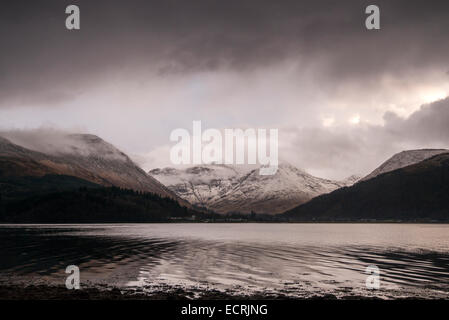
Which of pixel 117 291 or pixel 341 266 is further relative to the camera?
pixel 341 266

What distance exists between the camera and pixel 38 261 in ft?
246

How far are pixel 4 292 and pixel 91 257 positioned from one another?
127ft

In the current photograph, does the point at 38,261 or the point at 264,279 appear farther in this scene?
the point at 38,261

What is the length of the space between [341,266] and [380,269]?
21.9 ft

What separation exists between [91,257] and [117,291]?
40.5m

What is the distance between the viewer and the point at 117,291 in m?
45.3
